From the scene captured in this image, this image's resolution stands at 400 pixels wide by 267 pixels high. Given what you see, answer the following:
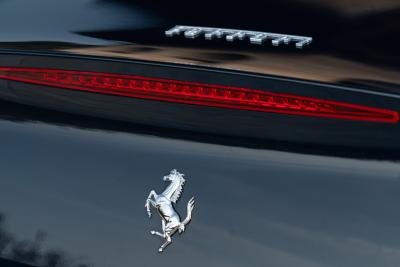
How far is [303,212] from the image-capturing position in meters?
2.28

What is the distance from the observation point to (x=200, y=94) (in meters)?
2.39

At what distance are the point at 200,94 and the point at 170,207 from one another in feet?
0.98

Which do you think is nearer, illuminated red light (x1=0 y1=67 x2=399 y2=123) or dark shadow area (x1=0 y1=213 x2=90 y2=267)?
illuminated red light (x1=0 y1=67 x2=399 y2=123)

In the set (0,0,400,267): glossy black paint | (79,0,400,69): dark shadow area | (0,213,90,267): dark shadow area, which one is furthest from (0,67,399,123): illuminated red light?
(0,213,90,267): dark shadow area

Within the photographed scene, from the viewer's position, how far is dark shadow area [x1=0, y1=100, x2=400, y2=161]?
2297 mm

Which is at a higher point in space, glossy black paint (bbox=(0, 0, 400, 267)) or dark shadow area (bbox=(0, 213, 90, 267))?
glossy black paint (bbox=(0, 0, 400, 267))

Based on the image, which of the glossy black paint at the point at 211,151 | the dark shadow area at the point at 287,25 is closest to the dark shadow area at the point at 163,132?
the glossy black paint at the point at 211,151

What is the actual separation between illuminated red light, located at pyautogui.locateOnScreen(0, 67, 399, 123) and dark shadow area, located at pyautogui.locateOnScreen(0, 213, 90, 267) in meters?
0.42

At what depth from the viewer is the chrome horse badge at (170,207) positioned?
2365mm

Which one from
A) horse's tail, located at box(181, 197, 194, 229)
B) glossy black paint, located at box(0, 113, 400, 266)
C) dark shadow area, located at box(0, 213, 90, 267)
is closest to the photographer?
glossy black paint, located at box(0, 113, 400, 266)

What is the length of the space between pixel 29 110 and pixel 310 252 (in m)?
0.93

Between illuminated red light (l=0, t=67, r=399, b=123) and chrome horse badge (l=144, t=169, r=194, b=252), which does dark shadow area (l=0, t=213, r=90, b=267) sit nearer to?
chrome horse badge (l=144, t=169, r=194, b=252)

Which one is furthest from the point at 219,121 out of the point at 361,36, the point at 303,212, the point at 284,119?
the point at 361,36

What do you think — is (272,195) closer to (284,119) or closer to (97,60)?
(284,119)
